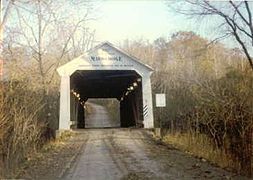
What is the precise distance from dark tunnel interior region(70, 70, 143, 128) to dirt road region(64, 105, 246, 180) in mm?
10053

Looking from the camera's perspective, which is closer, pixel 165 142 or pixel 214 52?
pixel 165 142

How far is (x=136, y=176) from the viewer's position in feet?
36.0

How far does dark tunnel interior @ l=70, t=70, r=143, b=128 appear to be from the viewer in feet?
97.7

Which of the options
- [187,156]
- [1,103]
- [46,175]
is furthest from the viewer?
[187,156]

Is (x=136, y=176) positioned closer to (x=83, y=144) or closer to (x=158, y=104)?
(x=83, y=144)

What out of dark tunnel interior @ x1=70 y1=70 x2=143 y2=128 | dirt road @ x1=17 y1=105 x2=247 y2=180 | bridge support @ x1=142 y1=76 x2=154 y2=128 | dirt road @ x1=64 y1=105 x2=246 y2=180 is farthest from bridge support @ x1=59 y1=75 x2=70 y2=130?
dirt road @ x1=64 y1=105 x2=246 y2=180

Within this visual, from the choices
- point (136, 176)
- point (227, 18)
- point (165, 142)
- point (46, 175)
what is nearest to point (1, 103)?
point (46, 175)

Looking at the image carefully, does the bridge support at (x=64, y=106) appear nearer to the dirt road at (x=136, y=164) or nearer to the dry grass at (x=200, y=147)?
the dirt road at (x=136, y=164)

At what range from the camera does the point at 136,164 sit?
521 inches

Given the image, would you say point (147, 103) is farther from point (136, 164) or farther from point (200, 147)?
point (136, 164)

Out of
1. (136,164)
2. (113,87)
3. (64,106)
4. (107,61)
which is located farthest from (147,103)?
(136,164)

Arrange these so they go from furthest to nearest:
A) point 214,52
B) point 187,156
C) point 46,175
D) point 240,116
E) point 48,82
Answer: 1. point 214,52
2. point 48,82
3. point 187,156
4. point 240,116
5. point 46,175

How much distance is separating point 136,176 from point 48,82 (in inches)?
1122

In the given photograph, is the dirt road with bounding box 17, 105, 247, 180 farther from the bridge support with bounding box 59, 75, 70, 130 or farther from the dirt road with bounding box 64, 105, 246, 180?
the bridge support with bounding box 59, 75, 70, 130
